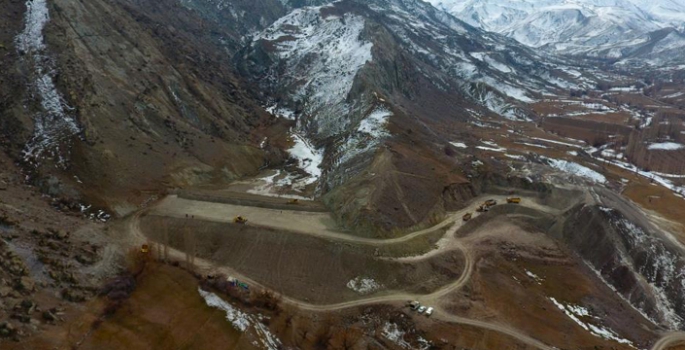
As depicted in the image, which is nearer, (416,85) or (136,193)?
(136,193)

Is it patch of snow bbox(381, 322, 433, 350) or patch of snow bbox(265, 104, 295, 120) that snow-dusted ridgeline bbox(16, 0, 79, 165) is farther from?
patch of snow bbox(265, 104, 295, 120)

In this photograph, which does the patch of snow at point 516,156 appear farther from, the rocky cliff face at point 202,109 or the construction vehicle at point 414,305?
the construction vehicle at point 414,305

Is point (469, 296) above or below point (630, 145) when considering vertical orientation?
above

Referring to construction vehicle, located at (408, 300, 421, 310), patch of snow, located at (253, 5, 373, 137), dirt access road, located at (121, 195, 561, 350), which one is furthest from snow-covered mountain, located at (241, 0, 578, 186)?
construction vehicle, located at (408, 300, 421, 310)

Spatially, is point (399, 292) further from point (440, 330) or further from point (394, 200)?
point (394, 200)

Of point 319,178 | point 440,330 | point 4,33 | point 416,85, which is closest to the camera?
point 440,330

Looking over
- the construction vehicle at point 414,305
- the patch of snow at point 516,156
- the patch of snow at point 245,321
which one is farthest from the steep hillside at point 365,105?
the patch of snow at point 245,321

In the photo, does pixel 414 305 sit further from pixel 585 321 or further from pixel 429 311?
pixel 585 321

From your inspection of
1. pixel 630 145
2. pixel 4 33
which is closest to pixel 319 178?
pixel 4 33
